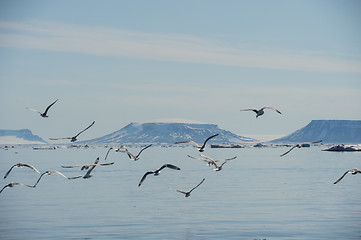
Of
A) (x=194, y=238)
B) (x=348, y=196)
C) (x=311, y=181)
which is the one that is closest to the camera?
(x=194, y=238)

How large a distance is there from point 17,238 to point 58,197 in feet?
72.3

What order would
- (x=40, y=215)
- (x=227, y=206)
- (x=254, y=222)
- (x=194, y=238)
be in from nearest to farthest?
(x=194, y=238) → (x=254, y=222) → (x=40, y=215) → (x=227, y=206)

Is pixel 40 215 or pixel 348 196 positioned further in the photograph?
pixel 348 196

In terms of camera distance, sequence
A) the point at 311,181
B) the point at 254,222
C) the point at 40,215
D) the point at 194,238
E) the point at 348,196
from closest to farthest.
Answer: the point at 194,238, the point at 254,222, the point at 40,215, the point at 348,196, the point at 311,181

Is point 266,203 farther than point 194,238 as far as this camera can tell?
Yes

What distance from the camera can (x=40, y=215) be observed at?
46.8 m

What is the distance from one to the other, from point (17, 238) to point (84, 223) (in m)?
6.30

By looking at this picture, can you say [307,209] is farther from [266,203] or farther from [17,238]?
[17,238]

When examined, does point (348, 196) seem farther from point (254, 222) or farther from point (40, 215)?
point (40, 215)

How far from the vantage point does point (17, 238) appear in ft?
123

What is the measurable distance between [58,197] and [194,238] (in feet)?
84.8

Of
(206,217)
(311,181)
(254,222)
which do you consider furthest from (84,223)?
(311,181)

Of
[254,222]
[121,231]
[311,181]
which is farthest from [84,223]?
[311,181]

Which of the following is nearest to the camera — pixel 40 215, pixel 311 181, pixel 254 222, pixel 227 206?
pixel 254 222
